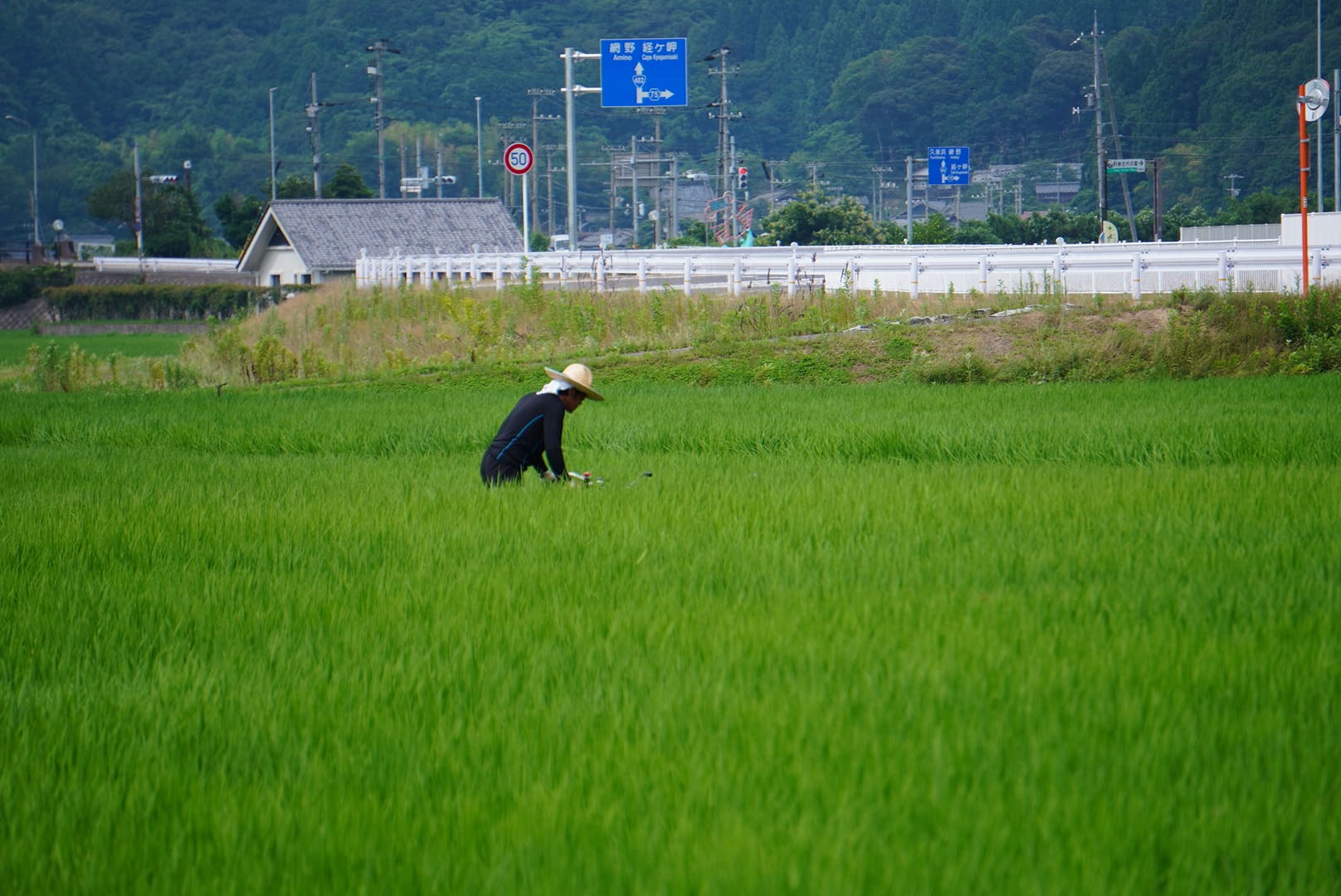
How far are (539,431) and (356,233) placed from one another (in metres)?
54.1

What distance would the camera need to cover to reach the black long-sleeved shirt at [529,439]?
999cm

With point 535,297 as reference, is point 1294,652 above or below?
below

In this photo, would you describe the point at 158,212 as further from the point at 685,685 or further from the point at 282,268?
the point at 685,685

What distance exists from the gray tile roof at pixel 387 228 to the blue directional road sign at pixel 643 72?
22977mm

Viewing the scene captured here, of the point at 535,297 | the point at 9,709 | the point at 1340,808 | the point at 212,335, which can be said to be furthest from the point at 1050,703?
the point at 212,335

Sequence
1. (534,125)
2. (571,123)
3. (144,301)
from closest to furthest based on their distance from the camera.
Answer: (571,123) → (144,301) → (534,125)

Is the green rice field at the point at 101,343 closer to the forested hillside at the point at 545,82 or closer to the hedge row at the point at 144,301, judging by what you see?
the hedge row at the point at 144,301

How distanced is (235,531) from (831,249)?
28.2 meters

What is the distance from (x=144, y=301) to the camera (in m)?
61.7

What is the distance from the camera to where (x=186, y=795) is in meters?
4.42

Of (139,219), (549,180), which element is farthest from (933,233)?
(549,180)

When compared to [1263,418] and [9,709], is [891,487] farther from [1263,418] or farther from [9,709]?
[9,709]

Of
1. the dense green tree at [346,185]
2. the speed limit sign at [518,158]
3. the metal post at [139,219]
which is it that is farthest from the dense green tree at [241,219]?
the speed limit sign at [518,158]

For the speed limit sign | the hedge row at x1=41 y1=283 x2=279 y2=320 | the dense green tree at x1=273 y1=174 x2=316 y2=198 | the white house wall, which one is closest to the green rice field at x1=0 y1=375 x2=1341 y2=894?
the speed limit sign
